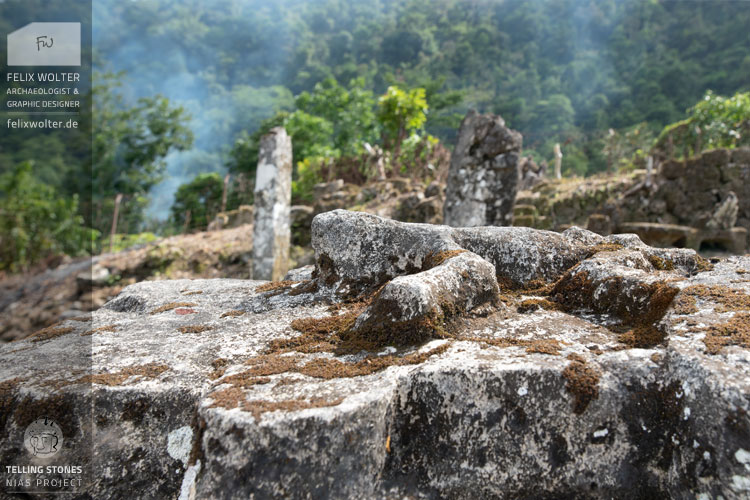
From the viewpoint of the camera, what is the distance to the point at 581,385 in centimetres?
161

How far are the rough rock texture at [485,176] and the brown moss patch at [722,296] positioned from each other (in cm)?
634

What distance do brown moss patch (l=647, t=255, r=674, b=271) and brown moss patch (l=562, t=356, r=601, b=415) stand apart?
56.4 inches

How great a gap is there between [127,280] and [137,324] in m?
10.1

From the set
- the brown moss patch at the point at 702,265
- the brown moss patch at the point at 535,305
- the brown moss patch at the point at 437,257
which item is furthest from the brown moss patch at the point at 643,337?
the brown moss patch at the point at 702,265

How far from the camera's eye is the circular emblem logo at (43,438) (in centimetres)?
176

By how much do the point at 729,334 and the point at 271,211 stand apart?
363 inches

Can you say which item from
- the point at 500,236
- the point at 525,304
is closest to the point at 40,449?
the point at 525,304

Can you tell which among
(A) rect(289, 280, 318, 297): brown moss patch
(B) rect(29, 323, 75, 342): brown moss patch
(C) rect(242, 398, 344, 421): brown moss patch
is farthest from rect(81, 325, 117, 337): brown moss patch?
(C) rect(242, 398, 344, 421): brown moss patch

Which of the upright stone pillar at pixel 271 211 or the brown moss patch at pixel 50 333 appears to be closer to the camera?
the brown moss patch at pixel 50 333

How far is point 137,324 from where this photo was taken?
264 centimetres

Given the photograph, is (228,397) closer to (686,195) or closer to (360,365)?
(360,365)

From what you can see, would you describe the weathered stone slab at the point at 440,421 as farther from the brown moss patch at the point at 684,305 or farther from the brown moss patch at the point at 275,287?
the brown moss patch at the point at 275,287

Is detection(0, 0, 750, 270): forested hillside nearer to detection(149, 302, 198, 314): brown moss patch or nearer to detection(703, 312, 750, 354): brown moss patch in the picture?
detection(149, 302, 198, 314): brown moss patch

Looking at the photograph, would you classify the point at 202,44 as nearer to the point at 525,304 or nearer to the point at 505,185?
the point at 505,185
